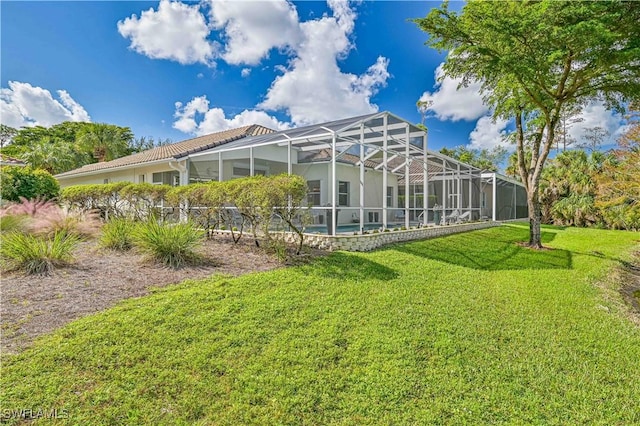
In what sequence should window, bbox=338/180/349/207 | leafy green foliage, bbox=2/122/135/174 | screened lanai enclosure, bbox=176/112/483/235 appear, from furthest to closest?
1. leafy green foliage, bbox=2/122/135/174
2. window, bbox=338/180/349/207
3. screened lanai enclosure, bbox=176/112/483/235

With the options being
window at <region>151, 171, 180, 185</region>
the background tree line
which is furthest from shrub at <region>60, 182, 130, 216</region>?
the background tree line

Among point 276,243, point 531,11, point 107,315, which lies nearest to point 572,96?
point 531,11

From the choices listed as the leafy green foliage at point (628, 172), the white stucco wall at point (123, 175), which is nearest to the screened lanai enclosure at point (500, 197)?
the leafy green foliage at point (628, 172)

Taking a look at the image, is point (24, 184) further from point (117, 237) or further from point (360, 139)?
point (360, 139)

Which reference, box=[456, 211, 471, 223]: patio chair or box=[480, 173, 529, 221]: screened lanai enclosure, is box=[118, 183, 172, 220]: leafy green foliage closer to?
box=[456, 211, 471, 223]: patio chair

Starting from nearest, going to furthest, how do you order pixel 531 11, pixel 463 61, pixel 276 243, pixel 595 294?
pixel 595 294 → pixel 276 243 → pixel 531 11 → pixel 463 61

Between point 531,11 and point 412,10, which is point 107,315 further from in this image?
point 412,10

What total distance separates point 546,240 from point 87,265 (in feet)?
60.4

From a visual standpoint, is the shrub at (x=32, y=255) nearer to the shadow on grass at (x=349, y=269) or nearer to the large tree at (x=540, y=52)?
the shadow on grass at (x=349, y=269)

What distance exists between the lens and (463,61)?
12.7 metres

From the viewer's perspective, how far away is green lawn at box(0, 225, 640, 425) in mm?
3354

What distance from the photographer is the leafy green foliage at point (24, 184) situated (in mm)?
14901

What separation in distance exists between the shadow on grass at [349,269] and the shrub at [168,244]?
274 centimetres

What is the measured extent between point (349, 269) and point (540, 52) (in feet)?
31.7
